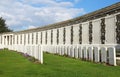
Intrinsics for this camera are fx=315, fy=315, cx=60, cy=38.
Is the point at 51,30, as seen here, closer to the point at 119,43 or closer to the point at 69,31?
the point at 69,31

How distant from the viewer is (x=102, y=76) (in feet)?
→ 35.7

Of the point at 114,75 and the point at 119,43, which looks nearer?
the point at 114,75

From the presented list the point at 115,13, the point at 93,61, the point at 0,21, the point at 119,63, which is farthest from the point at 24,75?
the point at 0,21

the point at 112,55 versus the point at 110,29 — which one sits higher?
the point at 110,29

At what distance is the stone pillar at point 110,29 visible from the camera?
20078 millimetres

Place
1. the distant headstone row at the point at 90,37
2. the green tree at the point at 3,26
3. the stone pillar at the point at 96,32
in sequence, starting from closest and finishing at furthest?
the distant headstone row at the point at 90,37
the stone pillar at the point at 96,32
the green tree at the point at 3,26

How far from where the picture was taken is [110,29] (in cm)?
2075

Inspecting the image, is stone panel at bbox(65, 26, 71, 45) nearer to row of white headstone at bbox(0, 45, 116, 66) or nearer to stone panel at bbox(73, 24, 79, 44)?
stone panel at bbox(73, 24, 79, 44)

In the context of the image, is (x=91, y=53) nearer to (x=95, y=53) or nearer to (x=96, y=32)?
(x=95, y=53)

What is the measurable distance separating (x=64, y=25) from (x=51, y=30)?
565 cm

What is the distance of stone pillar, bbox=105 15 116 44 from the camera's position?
20078mm

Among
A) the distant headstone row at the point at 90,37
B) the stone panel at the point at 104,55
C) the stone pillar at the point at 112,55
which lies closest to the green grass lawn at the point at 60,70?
the stone pillar at the point at 112,55

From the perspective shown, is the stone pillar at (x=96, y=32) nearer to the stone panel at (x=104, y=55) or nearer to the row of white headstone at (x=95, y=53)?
the row of white headstone at (x=95, y=53)

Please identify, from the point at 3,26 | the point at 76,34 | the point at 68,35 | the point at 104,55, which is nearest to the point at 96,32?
the point at 76,34
